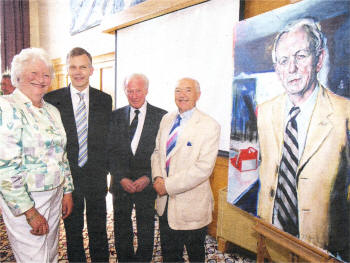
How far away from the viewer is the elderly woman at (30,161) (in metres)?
1.01

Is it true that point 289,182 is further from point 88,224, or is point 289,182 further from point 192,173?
point 88,224

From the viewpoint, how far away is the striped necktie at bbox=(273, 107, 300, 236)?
1.03 meters

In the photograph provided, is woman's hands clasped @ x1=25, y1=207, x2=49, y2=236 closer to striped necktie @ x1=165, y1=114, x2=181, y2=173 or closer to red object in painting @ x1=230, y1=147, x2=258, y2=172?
striped necktie @ x1=165, y1=114, x2=181, y2=173

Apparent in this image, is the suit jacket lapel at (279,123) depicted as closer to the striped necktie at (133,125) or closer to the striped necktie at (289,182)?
the striped necktie at (289,182)

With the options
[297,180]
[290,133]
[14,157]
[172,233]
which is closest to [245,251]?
[172,233]

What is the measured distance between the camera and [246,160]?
1300 mm

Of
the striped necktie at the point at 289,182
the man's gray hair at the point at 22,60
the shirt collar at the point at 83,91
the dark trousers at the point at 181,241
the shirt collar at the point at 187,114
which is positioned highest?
the man's gray hair at the point at 22,60

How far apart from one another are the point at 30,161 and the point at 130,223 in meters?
0.79

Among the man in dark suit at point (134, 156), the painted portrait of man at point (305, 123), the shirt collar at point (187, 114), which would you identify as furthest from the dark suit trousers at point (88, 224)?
the painted portrait of man at point (305, 123)

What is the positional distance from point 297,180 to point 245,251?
1.15 m

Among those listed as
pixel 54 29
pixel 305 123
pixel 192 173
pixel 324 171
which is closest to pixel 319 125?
pixel 305 123

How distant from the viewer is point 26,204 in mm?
1043

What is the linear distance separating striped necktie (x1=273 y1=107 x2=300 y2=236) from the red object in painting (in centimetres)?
17

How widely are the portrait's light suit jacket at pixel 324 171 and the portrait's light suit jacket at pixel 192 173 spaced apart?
0.37 metres
